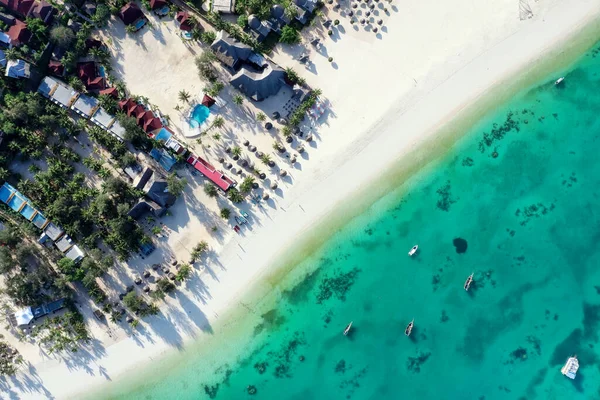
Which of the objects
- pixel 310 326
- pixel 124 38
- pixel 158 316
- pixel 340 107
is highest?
pixel 340 107

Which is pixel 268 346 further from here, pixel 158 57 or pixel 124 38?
pixel 124 38

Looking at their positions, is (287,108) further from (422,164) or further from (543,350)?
(543,350)

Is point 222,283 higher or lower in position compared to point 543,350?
lower

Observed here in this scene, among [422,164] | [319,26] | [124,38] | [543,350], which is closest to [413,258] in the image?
[422,164]

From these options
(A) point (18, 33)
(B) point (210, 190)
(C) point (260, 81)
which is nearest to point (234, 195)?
(B) point (210, 190)

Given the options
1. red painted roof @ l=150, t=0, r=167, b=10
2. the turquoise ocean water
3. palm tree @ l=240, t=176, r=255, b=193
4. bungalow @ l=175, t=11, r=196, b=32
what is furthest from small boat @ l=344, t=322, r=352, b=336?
red painted roof @ l=150, t=0, r=167, b=10

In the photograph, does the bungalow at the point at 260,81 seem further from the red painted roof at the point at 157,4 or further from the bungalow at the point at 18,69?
the bungalow at the point at 18,69
